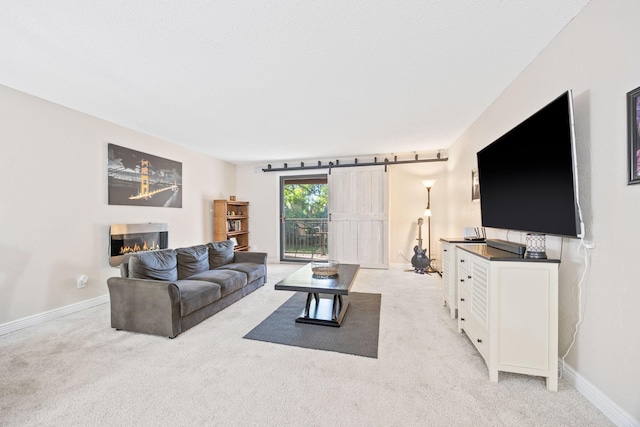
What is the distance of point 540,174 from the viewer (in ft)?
6.00

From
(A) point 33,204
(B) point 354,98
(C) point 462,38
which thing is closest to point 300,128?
(B) point 354,98

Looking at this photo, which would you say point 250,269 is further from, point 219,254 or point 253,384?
point 253,384

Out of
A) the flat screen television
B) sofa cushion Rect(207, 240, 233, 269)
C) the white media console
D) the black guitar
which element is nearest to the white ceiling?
the flat screen television

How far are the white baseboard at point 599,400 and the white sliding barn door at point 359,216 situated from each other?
3.70m

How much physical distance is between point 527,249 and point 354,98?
7.05 ft

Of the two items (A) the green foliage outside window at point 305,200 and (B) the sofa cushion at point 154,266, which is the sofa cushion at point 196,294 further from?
(A) the green foliage outside window at point 305,200

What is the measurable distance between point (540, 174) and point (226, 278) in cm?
325

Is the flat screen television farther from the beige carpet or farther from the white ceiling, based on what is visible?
the beige carpet

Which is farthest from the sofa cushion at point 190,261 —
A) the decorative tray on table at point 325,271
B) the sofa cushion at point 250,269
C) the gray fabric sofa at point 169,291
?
the decorative tray on table at point 325,271

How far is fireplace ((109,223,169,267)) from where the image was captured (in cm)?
356

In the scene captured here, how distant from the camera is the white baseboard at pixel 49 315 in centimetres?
261

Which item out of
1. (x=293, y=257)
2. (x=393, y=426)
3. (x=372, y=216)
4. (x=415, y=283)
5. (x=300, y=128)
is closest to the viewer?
(x=393, y=426)

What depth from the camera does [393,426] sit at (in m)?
1.42

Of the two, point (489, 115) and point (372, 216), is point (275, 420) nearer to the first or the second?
point (489, 115)
